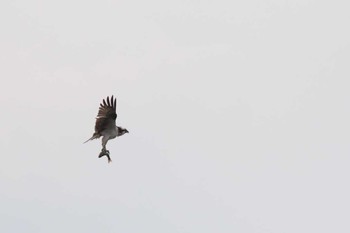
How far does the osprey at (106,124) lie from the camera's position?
62.4 m

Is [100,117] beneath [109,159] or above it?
above

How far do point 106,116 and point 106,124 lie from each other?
94 cm

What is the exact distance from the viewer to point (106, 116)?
2484 inches

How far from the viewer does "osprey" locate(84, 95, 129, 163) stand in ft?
205

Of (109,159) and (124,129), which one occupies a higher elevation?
(124,129)

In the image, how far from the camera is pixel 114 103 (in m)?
62.3

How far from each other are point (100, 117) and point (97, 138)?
2.29 meters

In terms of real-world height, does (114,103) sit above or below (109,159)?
above

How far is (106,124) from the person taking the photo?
6366 centimetres

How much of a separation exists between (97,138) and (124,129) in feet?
9.51

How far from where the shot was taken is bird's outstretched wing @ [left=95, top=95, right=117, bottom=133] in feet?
205

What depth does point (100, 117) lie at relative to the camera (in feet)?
207

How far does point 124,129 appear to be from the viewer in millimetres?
65500

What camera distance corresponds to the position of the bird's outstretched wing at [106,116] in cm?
6238
